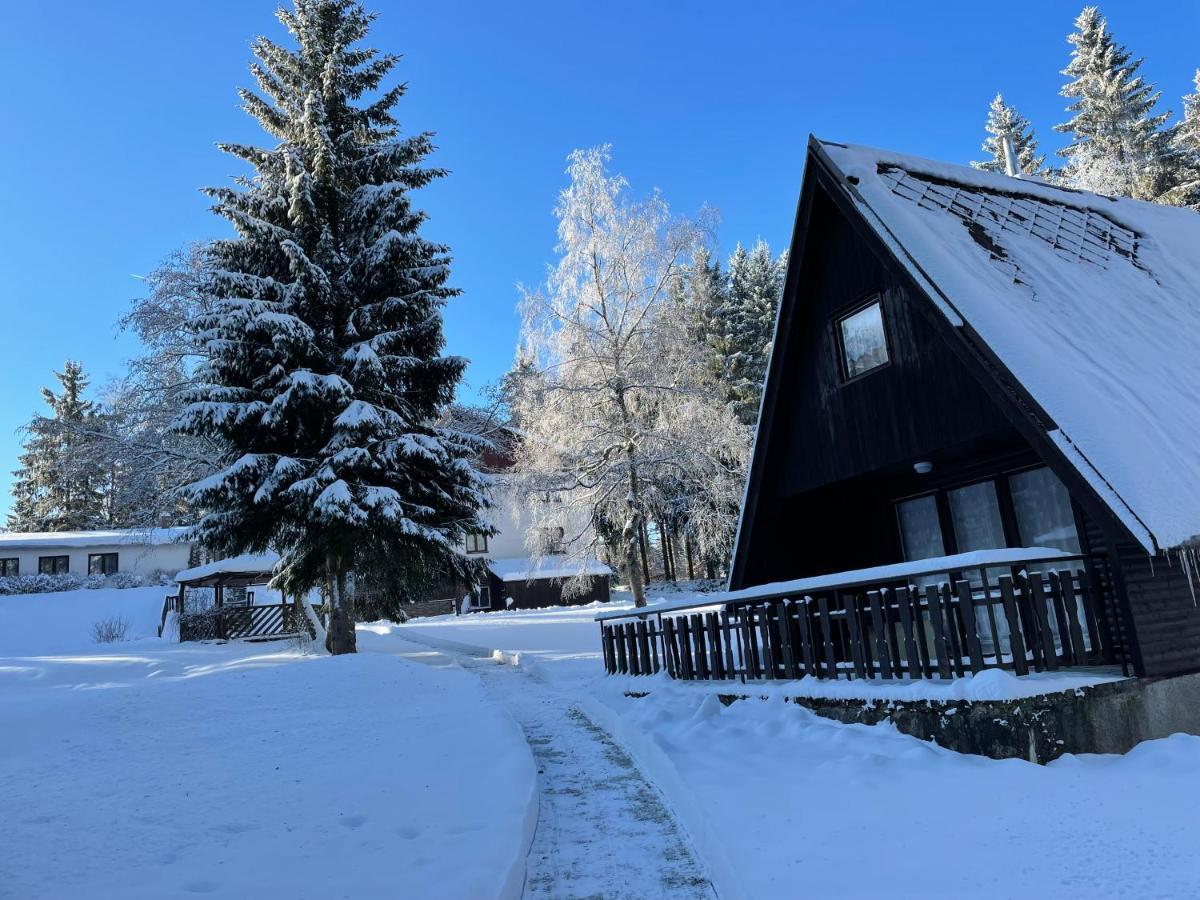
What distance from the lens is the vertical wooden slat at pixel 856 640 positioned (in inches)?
305

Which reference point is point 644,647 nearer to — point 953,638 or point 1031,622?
point 953,638

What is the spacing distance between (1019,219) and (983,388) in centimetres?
441

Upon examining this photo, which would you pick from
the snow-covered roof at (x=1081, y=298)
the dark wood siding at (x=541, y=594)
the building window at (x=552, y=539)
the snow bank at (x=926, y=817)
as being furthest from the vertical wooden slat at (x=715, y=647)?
the dark wood siding at (x=541, y=594)

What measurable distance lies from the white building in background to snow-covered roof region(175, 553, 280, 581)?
1748cm

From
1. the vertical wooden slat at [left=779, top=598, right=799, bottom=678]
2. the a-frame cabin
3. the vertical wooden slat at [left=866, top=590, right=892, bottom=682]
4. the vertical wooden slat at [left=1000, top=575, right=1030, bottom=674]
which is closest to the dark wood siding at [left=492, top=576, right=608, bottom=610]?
the a-frame cabin

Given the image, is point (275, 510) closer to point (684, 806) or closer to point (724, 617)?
point (724, 617)

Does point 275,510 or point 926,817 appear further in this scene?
point 275,510

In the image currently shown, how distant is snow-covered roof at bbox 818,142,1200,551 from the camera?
267 inches

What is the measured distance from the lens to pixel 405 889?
399 cm

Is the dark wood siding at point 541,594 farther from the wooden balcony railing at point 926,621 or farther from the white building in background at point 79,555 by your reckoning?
the wooden balcony railing at point 926,621

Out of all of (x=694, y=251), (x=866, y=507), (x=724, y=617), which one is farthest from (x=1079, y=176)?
(x=724, y=617)

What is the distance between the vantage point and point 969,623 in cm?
652

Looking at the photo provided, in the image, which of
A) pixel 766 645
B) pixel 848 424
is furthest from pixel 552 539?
pixel 766 645

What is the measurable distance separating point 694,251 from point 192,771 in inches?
792
